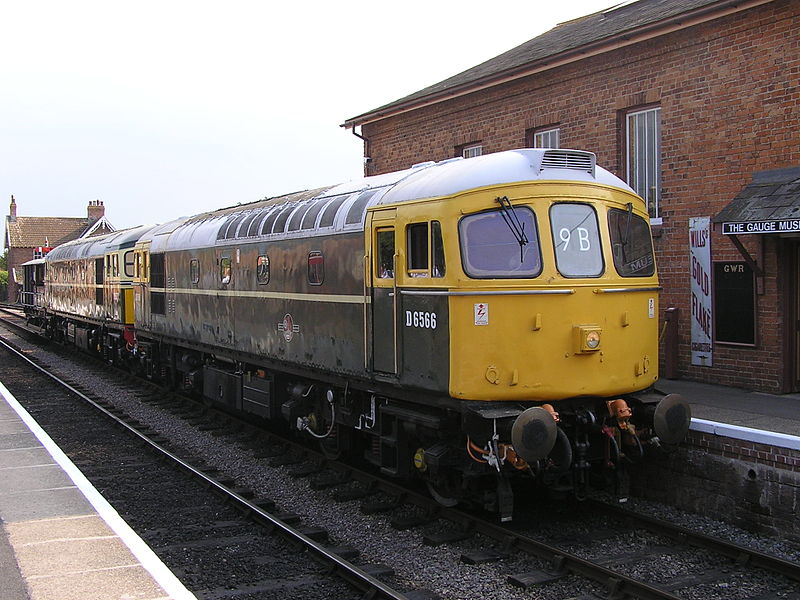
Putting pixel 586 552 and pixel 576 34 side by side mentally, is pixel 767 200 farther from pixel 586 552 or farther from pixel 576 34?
pixel 576 34

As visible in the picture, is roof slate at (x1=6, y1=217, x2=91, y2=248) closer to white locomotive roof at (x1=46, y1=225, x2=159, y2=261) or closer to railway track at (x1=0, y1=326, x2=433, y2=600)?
white locomotive roof at (x1=46, y1=225, x2=159, y2=261)

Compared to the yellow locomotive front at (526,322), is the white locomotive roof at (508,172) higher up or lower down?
higher up

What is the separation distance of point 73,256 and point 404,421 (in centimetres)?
1907

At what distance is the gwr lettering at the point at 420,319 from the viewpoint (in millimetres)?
7523

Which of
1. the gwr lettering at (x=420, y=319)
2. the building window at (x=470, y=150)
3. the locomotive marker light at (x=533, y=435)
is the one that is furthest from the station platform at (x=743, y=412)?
the building window at (x=470, y=150)

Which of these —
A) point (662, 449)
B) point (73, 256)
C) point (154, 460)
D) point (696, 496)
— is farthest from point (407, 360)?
point (73, 256)

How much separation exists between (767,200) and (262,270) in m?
6.39

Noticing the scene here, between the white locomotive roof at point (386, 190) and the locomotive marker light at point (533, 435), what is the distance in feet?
6.79

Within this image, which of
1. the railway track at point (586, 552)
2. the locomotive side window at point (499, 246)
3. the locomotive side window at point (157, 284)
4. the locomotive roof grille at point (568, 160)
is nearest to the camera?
the railway track at point (586, 552)

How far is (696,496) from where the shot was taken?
325 inches

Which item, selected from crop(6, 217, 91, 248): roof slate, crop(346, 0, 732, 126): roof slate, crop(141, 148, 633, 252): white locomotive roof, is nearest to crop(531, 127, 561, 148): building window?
crop(346, 0, 732, 126): roof slate

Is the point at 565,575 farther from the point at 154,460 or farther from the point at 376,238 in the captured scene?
the point at 154,460

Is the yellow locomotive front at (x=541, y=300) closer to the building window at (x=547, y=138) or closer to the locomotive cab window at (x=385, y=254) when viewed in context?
the locomotive cab window at (x=385, y=254)

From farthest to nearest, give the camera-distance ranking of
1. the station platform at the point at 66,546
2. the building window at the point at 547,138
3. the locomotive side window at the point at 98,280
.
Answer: the locomotive side window at the point at 98,280 → the building window at the point at 547,138 → the station platform at the point at 66,546
